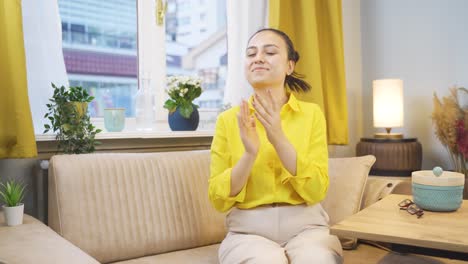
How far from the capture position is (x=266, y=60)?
143cm

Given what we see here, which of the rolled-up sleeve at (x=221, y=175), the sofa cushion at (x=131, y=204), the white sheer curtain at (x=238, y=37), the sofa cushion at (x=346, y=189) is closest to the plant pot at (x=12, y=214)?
the sofa cushion at (x=131, y=204)

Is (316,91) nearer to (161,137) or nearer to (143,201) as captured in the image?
(161,137)

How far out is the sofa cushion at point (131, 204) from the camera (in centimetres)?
149

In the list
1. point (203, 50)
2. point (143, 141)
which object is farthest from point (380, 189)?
point (203, 50)

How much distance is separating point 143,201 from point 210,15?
1.29 m

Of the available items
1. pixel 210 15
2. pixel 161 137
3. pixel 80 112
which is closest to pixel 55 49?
pixel 80 112

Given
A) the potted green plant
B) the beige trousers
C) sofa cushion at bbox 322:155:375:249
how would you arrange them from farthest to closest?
sofa cushion at bbox 322:155:375:249, the potted green plant, the beige trousers

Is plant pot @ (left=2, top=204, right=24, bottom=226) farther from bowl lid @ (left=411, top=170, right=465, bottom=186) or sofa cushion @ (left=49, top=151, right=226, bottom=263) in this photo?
bowl lid @ (left=411, top=170, right=465, bottom=186)

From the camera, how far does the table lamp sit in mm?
2516

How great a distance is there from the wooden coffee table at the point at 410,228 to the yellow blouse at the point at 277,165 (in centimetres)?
21

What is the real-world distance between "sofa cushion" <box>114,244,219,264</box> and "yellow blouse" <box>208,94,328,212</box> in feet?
0.76

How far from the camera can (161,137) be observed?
1.97 metres

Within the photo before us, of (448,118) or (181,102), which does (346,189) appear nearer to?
(181,102)

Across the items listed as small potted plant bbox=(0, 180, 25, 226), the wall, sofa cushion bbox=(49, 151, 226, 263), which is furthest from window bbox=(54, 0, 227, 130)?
the wall
